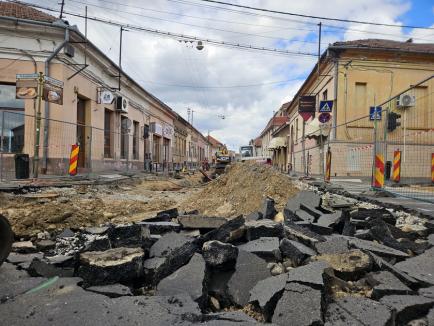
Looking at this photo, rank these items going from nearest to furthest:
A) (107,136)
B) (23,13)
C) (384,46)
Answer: (23,13)
(107,136)
(384,46)

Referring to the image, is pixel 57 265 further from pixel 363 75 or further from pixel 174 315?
pixel 363 75

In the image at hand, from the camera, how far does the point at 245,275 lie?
3.36 meters

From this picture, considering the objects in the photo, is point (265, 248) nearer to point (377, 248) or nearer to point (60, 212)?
point (377, 248)

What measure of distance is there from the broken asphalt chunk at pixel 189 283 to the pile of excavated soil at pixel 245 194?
384cm

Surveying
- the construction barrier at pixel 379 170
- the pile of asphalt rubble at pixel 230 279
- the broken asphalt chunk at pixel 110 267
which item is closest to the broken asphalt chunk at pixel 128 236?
the pile of asphalt rubble at pixel 230 279

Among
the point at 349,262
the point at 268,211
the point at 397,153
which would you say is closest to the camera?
the point at 349,262

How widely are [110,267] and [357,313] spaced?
213cm

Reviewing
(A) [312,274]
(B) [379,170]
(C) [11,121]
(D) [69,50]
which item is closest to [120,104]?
(D) [69,50]

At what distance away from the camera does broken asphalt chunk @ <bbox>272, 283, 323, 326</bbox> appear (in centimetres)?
254

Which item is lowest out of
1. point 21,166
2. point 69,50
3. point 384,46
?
point 21,166

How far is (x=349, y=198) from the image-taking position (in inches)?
342

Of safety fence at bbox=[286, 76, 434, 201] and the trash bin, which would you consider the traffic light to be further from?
the trash bin

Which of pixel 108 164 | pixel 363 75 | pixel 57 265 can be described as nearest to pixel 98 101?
pixel 108 164

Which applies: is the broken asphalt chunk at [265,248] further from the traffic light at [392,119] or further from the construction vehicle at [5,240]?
the traffic light at [392,119]
